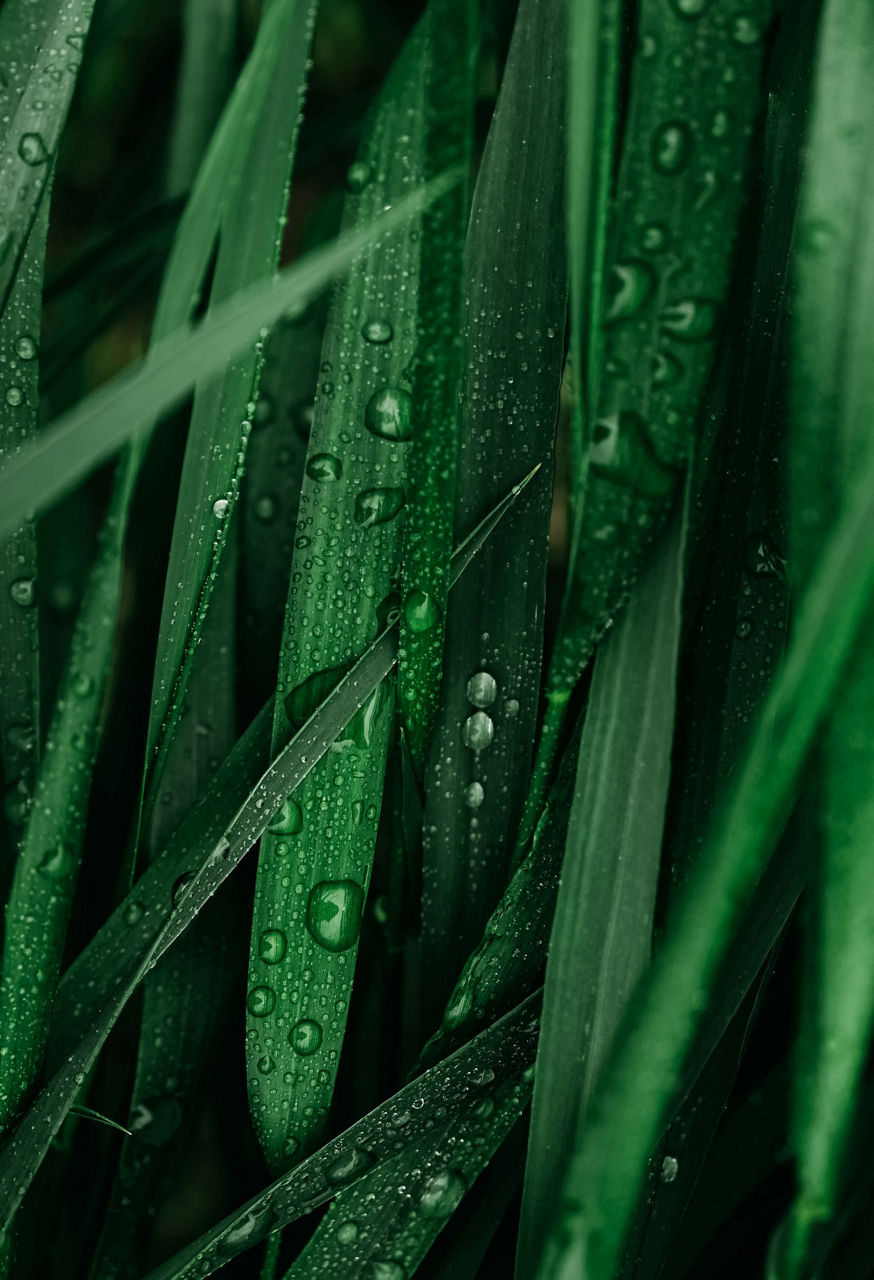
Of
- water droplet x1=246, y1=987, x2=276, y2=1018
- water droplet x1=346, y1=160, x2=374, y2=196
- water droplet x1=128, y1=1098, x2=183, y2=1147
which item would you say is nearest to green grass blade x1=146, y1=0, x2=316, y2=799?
water droplet x1=346, y1=160, x2=374, y2=196

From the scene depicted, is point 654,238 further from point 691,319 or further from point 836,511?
point 836,511

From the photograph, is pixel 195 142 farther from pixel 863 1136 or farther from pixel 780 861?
pixel 863 1136

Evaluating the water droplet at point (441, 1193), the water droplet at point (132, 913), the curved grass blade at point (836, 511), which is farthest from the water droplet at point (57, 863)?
the curved grass blade at point (836, 511)

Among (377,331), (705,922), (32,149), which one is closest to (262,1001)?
(705,922)

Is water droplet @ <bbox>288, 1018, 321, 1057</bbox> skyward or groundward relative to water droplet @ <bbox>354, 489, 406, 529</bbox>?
groundward

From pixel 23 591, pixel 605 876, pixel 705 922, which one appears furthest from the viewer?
pixel 23 591

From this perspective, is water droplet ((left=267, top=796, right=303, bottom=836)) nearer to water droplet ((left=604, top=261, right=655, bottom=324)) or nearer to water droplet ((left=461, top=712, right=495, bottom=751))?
→ water droplet ((left=461, top=712, right=495, bottom=751))

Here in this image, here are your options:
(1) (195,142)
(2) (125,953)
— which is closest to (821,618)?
(2) (125,953)
